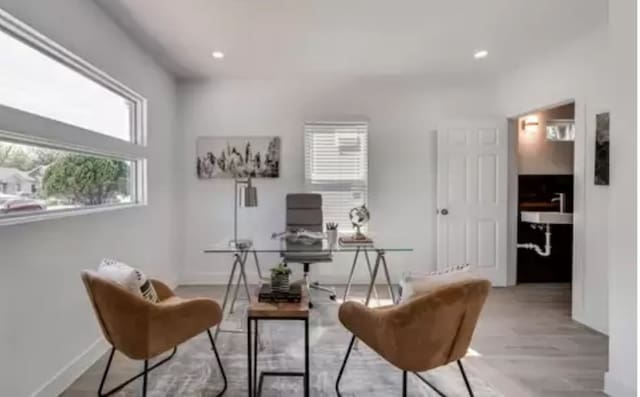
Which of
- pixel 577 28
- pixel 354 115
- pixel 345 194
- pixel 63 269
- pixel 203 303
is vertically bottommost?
pixel 203 303

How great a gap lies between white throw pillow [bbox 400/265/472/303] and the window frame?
79.3 inches

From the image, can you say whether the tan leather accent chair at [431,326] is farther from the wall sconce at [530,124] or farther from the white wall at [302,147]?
the wall sconce at [530,124]

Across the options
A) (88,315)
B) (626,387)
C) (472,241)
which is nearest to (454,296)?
(626,387)

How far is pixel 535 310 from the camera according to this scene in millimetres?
4086

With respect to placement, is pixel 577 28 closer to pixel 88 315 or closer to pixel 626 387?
pixel 626 387

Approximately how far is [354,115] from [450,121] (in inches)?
44.7

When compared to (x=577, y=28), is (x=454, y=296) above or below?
below

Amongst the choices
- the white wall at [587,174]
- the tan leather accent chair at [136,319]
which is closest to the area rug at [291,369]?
the tan leather accent chair at [136,319]

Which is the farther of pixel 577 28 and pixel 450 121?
pixel 450 121

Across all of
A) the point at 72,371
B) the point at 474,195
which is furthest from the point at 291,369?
the point at 474,195

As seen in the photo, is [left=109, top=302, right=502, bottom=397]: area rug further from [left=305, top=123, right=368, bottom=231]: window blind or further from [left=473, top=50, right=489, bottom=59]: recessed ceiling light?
[left=473, top=50, right=489, bottom=59]: recessed ceiling light

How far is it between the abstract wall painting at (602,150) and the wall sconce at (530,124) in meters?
1.73

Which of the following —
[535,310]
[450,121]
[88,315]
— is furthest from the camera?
[450,121]

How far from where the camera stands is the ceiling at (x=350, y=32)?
302cm
